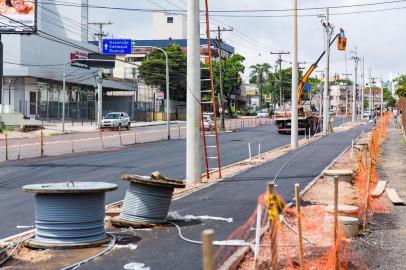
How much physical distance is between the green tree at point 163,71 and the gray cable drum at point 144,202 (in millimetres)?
79627

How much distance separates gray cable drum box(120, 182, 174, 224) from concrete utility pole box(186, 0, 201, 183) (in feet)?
21.8

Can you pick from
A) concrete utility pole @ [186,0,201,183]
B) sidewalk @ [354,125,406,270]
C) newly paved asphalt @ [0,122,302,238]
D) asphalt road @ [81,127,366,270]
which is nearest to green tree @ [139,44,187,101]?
newly paved asphalt @ [0,122,302,238]

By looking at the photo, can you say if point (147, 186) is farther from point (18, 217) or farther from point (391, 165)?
point (391, 165)

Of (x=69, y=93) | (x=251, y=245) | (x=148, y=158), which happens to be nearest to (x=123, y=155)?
(x=148, y=158)

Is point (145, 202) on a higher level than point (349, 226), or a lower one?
higher

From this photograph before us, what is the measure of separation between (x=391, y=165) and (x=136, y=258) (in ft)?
59.8

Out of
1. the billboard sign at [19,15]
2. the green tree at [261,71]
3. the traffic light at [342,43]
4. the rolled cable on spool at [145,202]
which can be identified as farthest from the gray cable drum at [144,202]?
the green tree at [261,71]

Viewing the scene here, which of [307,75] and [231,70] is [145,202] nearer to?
[307,75]

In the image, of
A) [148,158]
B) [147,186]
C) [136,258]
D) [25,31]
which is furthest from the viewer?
[25,31]

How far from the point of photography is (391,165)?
966 inches

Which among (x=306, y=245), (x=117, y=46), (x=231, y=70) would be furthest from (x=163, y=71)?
(x=306, y=245)

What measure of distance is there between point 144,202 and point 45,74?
5561cm

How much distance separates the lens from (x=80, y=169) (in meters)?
22.1

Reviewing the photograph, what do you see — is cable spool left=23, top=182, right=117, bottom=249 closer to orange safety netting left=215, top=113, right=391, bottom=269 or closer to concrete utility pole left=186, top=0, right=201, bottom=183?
orange safety netting left=215, top=113, right=391, bottom=269
